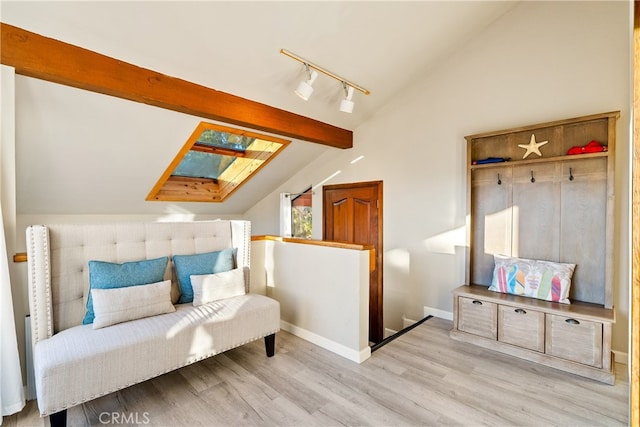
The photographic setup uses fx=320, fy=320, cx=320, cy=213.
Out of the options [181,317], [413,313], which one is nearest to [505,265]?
[413,313]

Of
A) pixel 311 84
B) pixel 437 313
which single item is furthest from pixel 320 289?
pixel 311 84

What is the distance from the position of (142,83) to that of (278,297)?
2386mm

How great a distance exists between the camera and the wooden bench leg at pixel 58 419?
181 cm

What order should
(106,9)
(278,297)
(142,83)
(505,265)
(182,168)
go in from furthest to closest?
(182,168) < (278,297) < (505,265) < (142,83) < (106,9)

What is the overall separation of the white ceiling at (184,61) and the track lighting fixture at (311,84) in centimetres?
5

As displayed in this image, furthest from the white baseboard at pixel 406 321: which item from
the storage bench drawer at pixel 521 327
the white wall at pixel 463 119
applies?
the storage bench drawer at pixel 521 327

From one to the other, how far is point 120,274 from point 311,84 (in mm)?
2257

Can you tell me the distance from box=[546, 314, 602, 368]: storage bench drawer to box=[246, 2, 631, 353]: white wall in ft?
1.66

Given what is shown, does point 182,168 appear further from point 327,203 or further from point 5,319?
point 5,319

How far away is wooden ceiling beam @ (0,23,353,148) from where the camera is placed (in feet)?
6.92

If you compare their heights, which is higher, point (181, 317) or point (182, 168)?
point (182, 168)

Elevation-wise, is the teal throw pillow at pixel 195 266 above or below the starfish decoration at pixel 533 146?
below

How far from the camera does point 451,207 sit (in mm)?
3684

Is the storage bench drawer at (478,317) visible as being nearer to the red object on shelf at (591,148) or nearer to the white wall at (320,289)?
the white wall at (320,289)
